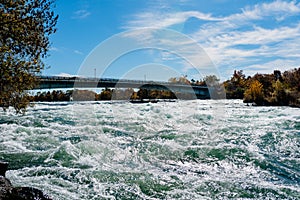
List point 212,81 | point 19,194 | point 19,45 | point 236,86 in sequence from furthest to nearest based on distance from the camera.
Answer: point 212,81, point 236,86, point 19,45, point 19,194

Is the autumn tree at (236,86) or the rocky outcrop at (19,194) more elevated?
the autumn tree at (236,86)

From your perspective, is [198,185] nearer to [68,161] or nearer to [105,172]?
[105,172]

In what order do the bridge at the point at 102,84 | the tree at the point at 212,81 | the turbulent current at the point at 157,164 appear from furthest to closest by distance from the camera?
the tree at the point at 212,81 < the bridge at the point at 102,84 < the turbulent current at the point at 157,164

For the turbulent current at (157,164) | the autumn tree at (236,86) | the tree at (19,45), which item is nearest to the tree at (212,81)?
the autumn tree at (236,86)

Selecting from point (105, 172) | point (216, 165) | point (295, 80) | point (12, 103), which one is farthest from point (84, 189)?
point (295, 80)

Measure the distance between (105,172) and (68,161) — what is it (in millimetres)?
1644

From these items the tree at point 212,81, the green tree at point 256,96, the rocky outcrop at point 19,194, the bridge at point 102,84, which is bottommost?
the rocky outcrop at point 19,194

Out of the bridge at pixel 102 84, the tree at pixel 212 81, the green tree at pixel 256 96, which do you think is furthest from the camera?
the tree at pixel 212 81

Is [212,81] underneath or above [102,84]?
above

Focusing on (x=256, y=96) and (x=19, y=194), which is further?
(x=256, y=96)

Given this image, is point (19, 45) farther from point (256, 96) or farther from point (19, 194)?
point (256, 96)

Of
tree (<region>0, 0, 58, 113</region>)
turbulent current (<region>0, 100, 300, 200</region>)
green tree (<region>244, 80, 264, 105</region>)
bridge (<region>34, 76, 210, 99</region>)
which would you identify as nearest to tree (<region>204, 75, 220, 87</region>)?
bridge (<region>34, 76, 210, 99</region>)

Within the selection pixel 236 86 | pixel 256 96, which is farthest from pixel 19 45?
pixel 236 86

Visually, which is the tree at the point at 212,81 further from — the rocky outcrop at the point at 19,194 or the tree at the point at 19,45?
the rocky outcrop at the point at 19,194
